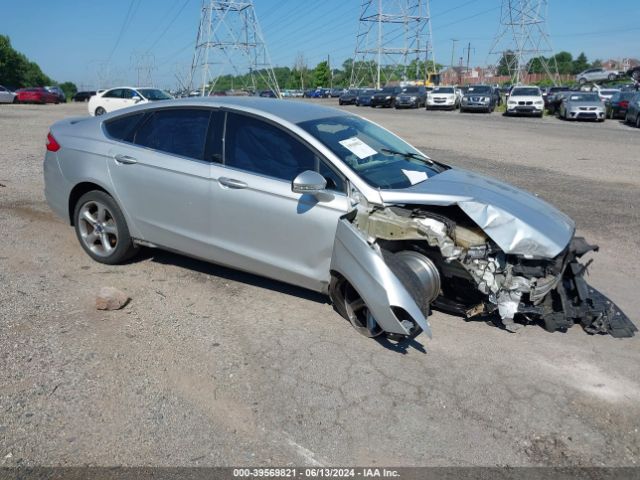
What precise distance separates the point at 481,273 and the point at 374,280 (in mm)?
864

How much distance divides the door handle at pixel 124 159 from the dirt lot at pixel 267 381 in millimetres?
1038

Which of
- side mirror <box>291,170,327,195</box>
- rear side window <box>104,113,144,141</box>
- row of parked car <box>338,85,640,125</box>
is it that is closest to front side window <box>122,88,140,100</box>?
row of parked car <box>338,85,640,125</box>

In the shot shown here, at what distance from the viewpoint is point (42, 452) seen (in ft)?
9.23

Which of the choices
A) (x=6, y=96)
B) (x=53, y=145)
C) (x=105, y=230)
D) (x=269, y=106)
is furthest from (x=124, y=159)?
(x=6, y=96)

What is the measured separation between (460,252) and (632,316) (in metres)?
1.81

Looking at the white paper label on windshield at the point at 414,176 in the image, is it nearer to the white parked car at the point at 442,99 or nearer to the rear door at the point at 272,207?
the rear door at the point at 272,207

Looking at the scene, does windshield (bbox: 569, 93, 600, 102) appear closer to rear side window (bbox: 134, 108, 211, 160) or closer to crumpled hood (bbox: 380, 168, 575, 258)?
crumpled hood (bbox: 380, 168, 575, 258)

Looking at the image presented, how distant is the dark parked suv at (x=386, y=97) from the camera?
43.6 meters

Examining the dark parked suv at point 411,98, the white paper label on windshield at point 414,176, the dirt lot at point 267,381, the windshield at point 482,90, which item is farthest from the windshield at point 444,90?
the white paper label on windshield at point 414,176

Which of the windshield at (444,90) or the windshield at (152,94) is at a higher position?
the windshield at (152,94)

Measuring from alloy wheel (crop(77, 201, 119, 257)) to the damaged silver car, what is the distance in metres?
0.06

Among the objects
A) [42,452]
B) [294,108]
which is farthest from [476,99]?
[42,452]

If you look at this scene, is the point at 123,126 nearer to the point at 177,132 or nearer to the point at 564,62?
the point at 177,132

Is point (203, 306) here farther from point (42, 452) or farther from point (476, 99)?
point (476, 99)
